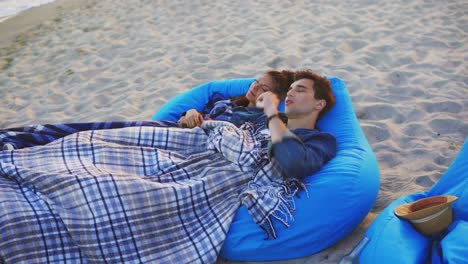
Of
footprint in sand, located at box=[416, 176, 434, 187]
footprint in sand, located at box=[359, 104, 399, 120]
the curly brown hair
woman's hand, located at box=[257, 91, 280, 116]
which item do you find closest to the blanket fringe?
woman's hand, located at box=[257, 91, 280, 116]

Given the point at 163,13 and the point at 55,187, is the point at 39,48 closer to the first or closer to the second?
the point at 163,13

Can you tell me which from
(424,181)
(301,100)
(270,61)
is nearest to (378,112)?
(424,181)

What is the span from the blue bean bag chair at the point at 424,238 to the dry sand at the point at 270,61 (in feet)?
1.12

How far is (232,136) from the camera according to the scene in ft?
9.38

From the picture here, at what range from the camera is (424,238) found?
223cm

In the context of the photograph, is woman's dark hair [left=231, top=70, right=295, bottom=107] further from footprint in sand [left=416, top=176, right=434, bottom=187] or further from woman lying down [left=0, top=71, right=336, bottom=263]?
footprint in sand [left=416, top=176, right=434, bottom=187]

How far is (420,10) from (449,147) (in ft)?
9.88

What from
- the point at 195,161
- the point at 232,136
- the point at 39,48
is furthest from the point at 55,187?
the point at 39,48

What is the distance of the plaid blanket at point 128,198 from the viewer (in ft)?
7.73

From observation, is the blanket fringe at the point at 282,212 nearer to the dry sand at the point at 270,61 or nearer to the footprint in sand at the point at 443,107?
the dry sand at the point at 270,61

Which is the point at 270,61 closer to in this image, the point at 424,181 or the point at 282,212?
the point at 424,181

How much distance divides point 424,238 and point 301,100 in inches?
44.1

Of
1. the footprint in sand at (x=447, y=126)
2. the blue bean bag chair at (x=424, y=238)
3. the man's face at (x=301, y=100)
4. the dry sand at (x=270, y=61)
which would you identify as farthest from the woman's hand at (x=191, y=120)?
the footprint in sand at (x=447, y=126)

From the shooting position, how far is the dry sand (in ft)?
11.8
